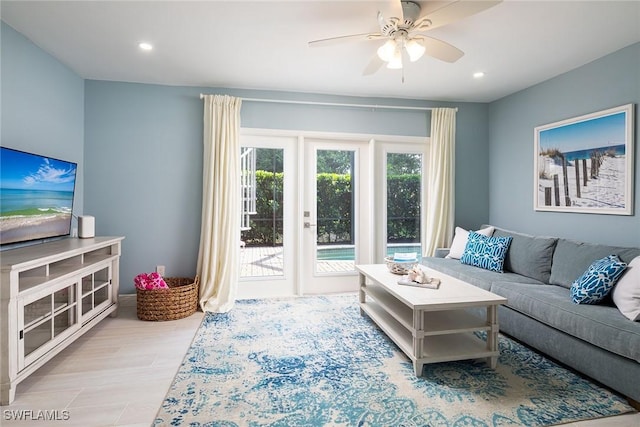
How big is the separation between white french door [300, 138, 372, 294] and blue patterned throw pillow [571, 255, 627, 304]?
225 centimetres

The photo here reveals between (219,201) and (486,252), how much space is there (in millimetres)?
2866

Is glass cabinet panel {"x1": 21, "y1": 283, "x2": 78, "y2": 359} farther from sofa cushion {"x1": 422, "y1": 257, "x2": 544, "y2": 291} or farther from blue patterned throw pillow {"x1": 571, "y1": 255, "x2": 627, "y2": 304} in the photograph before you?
blue patterned throw pillow {"x1": 571, "y1": 255, "x2": 627, "y2": 304}

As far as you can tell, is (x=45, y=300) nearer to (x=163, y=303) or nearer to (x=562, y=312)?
(x=163, y=303)

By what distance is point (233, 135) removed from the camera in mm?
3764

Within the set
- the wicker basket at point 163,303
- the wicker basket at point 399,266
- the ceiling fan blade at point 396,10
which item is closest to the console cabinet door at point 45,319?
the wicker basket at point 163,303

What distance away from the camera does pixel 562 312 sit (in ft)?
7.59

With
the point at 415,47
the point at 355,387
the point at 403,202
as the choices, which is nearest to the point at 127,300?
the point at 355,387

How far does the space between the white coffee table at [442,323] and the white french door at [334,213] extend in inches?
59.9

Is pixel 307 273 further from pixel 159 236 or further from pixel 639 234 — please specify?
pixel 639 234

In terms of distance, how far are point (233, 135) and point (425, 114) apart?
2.44 meters

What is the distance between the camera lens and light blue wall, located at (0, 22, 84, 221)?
254 cm

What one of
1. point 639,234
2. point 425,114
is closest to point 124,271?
point 425,114

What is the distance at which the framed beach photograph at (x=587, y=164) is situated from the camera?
113 inches

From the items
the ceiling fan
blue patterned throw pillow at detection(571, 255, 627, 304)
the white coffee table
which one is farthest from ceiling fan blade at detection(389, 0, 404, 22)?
blue patterned throw pillow at detection(571, 255, 627, 304)
